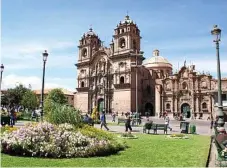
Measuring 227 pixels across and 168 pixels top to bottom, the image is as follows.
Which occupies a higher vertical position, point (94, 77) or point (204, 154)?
point (94, 77)

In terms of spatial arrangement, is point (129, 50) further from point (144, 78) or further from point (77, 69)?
point (77, 69)

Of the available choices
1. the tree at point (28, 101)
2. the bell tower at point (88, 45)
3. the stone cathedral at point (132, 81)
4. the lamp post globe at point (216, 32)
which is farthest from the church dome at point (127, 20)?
the lamp post globe at point (216, 32)

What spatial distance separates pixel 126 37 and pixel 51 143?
54.6 meters

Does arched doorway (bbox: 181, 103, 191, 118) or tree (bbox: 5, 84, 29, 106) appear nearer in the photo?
arched doorway (bbox: 181, 103, 191, 118)

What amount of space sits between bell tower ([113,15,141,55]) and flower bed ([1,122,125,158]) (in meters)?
52.5

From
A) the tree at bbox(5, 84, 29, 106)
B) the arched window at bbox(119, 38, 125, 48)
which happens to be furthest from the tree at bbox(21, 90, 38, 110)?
the arched window at bbox(119, 38, 125, 48)

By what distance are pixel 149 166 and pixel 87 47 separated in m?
66.7

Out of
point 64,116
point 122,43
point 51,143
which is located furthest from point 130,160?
point 122,43

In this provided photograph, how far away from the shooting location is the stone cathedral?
56.2m

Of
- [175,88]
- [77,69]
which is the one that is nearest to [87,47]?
[77,69]

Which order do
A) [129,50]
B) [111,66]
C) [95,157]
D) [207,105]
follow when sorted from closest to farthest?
[95,157]
[207,105]
[129,50]
[111,66]

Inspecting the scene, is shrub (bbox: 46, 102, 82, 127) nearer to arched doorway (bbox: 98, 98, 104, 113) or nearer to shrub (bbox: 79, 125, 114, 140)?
shrub (bbox: 79, 125, 114, 140)

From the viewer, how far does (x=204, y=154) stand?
1118cm

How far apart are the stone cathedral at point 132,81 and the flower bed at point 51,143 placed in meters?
42.2
